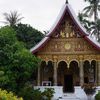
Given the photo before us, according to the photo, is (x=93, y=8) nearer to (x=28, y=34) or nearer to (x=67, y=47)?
(x=28, y=34)

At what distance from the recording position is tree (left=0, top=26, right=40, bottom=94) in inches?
955

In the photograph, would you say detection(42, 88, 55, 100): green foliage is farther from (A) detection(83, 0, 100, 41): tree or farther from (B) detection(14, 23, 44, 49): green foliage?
(A) detection(83, 0, 100, 41): tree

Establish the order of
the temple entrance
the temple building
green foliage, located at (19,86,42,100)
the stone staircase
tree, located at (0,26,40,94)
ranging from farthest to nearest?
the temple entrance < the temple building < the stone staircase < tree, located at (0,26,40,94) < green foliage, located at (19,86,42,100)

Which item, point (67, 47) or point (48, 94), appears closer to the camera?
point (48, 94)

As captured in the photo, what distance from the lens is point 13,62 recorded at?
24.6 m

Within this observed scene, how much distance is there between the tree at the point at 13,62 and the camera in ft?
79.6

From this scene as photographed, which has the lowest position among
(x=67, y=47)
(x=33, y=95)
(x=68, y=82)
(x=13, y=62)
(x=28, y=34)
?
(x=33, y=95)

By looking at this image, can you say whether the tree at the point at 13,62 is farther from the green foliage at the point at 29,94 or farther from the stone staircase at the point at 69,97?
the stone staircase at the point at 69,97

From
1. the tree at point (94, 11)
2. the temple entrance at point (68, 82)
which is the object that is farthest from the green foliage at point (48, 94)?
the tree at point (94, 11)

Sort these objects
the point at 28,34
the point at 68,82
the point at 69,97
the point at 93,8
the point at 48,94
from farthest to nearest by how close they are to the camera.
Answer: the point at 93,8 → the point at 28,34 → the point at 68,82 → the point at 69,97 → the point at 48,94

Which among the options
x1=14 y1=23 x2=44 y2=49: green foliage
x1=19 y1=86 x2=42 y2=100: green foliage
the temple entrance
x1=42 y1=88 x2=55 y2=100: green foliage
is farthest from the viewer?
x1=14 y1=23 x2=44 y2=49: green foliage

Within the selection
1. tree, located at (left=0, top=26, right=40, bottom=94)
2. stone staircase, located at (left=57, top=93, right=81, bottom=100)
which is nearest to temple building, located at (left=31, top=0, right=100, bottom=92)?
stone staircase, located at (left=57, top=93, right=81, bottom=100)

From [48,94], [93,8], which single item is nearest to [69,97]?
[48,94]

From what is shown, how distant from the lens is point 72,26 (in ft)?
101
